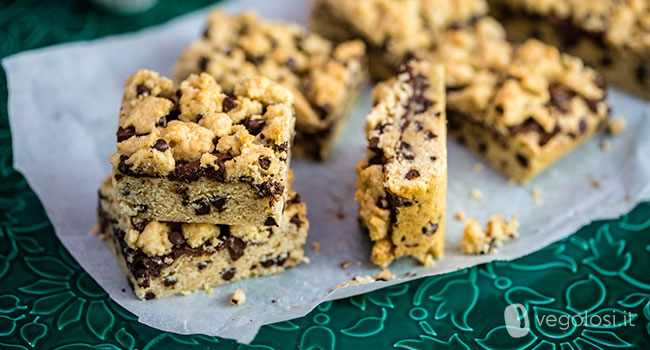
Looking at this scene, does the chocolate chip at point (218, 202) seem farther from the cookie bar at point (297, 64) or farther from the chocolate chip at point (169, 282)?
the cookie bar at point (297, 64)

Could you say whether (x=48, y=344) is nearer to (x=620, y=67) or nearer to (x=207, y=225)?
(x=207, y=225)

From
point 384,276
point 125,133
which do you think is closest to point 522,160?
point 384,276

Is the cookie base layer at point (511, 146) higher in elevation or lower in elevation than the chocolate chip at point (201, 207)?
lower

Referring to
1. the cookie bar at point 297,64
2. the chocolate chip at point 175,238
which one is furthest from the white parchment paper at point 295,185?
the chocolate chip at point 175,238

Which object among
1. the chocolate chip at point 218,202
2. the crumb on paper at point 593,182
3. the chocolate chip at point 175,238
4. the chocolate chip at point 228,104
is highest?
the chocolate chip at point 228,104

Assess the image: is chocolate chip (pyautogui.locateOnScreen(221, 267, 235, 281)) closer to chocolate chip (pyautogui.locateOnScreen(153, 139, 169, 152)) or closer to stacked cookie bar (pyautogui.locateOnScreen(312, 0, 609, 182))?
chocolate chip (pyautogui.locateOnScreen(153, 139, 169, 152))
